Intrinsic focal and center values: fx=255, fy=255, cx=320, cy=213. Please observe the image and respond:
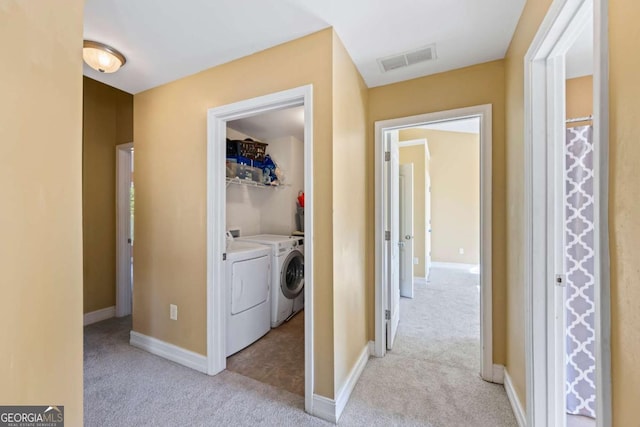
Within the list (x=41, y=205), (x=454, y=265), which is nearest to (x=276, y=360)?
(x=41, y=205)

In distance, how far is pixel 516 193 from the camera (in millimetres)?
1590

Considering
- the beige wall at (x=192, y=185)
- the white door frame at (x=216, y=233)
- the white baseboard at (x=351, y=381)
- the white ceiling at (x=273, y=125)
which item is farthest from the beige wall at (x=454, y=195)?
the white door frame at (x=216, y=233)

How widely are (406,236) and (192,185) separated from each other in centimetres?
309

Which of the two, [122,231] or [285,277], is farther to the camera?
[122,231]

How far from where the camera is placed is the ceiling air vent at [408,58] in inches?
70.4

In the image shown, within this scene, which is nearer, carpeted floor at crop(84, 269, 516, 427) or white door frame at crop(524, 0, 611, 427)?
white door frame at crop(524, 0, 611, 427)

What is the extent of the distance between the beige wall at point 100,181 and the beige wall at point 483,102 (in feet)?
10.1

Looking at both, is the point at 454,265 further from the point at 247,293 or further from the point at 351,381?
the point at 247,293

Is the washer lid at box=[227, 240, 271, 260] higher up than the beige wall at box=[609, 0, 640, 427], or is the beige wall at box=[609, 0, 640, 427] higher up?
the beige wall at box=[609, 0, 640, 427]

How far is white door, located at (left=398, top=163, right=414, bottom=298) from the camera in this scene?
12.8ft

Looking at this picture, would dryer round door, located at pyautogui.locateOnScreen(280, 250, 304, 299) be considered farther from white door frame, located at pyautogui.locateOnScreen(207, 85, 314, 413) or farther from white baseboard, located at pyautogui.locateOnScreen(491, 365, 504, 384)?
white baseboard, located at pyautogui.locateOnScreen(491, 365, 504, 384)

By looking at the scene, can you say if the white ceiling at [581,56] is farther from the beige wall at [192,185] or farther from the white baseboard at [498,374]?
the white baseboard at [498,374]

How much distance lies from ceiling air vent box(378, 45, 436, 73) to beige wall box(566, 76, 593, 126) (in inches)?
40.9

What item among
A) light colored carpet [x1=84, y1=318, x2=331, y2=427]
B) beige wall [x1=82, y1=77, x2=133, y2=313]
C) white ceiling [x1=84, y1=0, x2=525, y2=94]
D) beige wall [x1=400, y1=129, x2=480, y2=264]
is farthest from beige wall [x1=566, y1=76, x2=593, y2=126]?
beige wall [x1=82, y1=77, x2=133, y2=313]
